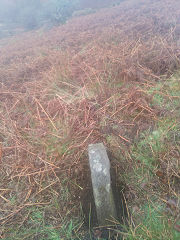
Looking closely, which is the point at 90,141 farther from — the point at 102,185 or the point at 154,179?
the point at 154,179

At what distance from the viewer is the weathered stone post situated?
103 centimetres

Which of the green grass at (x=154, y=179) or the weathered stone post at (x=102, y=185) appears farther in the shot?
the weathered stone post at (x=102, y=185)

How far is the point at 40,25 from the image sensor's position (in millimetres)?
8188

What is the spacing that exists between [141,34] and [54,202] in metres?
3.08

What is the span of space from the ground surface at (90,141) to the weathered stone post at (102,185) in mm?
108

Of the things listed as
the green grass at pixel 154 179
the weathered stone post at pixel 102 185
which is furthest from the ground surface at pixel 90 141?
the weathered stone post at pixel 102 185

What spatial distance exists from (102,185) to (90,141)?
1.46ft

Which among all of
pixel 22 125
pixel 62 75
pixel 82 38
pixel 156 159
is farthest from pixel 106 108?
pixel 82 38

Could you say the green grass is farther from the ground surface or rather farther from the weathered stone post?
the weathered stone post

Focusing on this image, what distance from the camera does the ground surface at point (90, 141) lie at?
42.6 inches

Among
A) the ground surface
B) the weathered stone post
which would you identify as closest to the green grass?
the ground surface

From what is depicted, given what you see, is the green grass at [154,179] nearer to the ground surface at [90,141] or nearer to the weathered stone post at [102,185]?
the ground surface at [90,141]

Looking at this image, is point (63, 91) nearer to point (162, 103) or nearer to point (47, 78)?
point (47, 78)

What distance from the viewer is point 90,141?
55.9 inches
